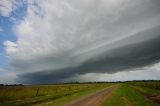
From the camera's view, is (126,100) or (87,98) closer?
(126,100)

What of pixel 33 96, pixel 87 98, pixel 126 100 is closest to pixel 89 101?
pixel 87 98

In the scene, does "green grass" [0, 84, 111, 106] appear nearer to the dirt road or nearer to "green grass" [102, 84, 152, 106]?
the dirt road

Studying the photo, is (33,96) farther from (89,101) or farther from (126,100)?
(126,100)

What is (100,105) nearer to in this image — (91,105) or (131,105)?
(91,105)

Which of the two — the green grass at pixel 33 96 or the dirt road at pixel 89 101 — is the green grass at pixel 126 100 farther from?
the green grass at pixel 33 96

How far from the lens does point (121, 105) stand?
27.3 m

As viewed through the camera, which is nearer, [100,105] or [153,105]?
[100,105]

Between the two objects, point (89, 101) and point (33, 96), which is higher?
point (33, 96)

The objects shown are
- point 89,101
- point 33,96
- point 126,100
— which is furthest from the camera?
point 33,96

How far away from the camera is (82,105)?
25938mm

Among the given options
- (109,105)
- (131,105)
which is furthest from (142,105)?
(109,105)

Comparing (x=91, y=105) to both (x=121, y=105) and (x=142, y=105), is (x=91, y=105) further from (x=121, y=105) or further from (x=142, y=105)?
(x=142, y=105)

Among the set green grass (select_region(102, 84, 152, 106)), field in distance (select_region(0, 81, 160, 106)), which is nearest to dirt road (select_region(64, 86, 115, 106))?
field in distance (select_region(0, 81, 160, 106))

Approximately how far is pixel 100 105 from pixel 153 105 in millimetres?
8449
